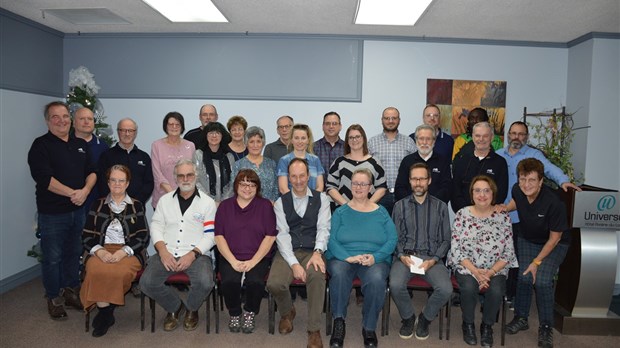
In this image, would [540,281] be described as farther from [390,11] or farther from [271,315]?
[390,11]

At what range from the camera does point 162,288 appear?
142 inches

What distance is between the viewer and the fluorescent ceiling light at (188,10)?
444 centimetres

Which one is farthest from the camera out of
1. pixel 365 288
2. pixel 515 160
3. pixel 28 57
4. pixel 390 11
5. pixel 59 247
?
pixel 28 57

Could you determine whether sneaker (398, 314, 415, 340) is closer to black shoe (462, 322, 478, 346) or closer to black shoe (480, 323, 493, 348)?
black shoe (462, 322, 478, 346)

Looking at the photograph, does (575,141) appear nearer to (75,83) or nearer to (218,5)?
(218,5)

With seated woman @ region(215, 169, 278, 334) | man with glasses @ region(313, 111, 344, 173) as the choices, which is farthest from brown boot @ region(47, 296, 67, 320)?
man with glasses @ region(313, 111, 344, 173)

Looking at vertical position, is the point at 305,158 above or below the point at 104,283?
above

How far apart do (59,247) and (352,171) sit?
2.74 meters

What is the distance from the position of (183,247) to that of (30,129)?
278cm

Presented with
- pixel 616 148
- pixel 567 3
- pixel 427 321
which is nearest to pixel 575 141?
pixel 616 148

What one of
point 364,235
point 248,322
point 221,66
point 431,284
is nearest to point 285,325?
point 248,322

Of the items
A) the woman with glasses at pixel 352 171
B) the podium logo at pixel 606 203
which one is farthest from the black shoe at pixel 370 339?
the podium logo at pixel 606 203

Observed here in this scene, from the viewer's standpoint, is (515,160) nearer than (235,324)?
No

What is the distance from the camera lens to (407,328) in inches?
145
